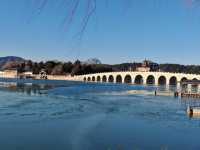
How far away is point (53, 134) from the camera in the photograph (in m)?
23.9

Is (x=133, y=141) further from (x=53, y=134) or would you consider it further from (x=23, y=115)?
(x=23, y=115)

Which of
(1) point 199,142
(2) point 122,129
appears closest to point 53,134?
(2) point 122,129

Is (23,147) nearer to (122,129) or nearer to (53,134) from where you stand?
(53,134)

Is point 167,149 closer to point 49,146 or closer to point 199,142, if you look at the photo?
point 199,142

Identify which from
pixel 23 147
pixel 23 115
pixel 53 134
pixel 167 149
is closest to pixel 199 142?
pixel 167 149

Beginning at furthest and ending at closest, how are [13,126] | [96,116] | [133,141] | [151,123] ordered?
[96,116] < [151,123] < [13,126] < [133,141]

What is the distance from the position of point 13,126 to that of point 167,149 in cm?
1028

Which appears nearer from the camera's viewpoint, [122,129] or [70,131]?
[70,131]

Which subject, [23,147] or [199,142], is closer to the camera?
[23,147]

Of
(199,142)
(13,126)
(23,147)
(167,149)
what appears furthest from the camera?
(13,126)

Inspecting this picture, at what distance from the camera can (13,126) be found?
26.1m

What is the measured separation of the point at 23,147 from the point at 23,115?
13.2 m

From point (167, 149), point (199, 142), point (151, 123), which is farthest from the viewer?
point (151, 123)

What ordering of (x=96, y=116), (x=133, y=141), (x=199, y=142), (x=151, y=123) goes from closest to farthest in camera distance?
(x=133, y=141) < (x=199, y=142) < (x=151, y=123) < (x=96, y=116)
